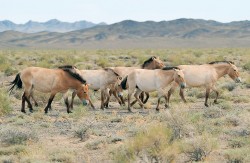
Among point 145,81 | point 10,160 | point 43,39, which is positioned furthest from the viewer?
point 43,39

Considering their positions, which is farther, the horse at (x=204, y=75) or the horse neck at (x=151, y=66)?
the horse neck at (x=151, y=66)

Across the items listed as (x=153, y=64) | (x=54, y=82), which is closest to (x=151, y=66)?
(x=153, y=64)

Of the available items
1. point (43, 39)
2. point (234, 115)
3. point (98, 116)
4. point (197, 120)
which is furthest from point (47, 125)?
point (43, 39)

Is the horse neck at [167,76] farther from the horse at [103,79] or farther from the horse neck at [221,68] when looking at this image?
the horse neck at [221,68]

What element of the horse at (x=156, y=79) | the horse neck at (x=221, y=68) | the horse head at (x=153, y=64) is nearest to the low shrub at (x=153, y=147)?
the horse at (x=156, y=79)

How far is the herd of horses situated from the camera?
530 inches

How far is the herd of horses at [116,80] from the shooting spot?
1345 cm

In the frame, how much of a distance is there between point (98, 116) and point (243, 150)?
18.4 feet

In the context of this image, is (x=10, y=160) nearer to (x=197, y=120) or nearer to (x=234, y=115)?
(x=197, y=120)

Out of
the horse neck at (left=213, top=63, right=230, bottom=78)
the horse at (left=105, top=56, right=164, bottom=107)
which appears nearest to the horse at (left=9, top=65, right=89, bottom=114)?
the horse at (left=105, top=56, right=164, bottom=107)

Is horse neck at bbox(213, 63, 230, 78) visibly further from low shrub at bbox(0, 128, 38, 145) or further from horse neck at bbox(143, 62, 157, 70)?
low shrub at bbox(0, 128, 38, 145)

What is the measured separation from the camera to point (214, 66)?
15430 millimetres

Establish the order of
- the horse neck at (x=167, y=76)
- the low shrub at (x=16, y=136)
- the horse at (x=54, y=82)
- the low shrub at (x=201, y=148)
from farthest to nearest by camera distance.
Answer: the horse neck at (x=167, y=76) < the horse at (x=54, y=82) < the low shrub at (x=16, y=136) < the low shrub at (x=201, y=148)

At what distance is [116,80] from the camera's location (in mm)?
15281
